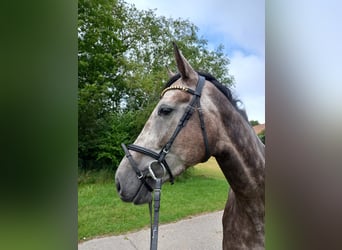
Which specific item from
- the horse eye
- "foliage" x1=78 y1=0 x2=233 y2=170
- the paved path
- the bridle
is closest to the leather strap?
the bridle

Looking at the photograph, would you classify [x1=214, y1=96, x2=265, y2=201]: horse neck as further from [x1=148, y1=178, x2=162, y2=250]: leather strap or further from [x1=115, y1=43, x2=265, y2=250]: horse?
[x1=148, y1=178, x2=162, y2=250]: leather strap

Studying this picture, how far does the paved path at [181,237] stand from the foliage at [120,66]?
620 mm

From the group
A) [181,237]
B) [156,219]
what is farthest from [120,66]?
[181,237]

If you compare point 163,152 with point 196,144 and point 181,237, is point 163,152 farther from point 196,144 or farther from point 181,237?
point 181,237

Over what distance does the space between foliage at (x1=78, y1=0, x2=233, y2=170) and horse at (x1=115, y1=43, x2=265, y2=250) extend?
0.34 metres

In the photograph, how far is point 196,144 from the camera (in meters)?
1.09

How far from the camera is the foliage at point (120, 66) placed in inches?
51.9

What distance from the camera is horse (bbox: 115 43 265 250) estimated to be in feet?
3.50

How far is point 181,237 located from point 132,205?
2.29 ft
